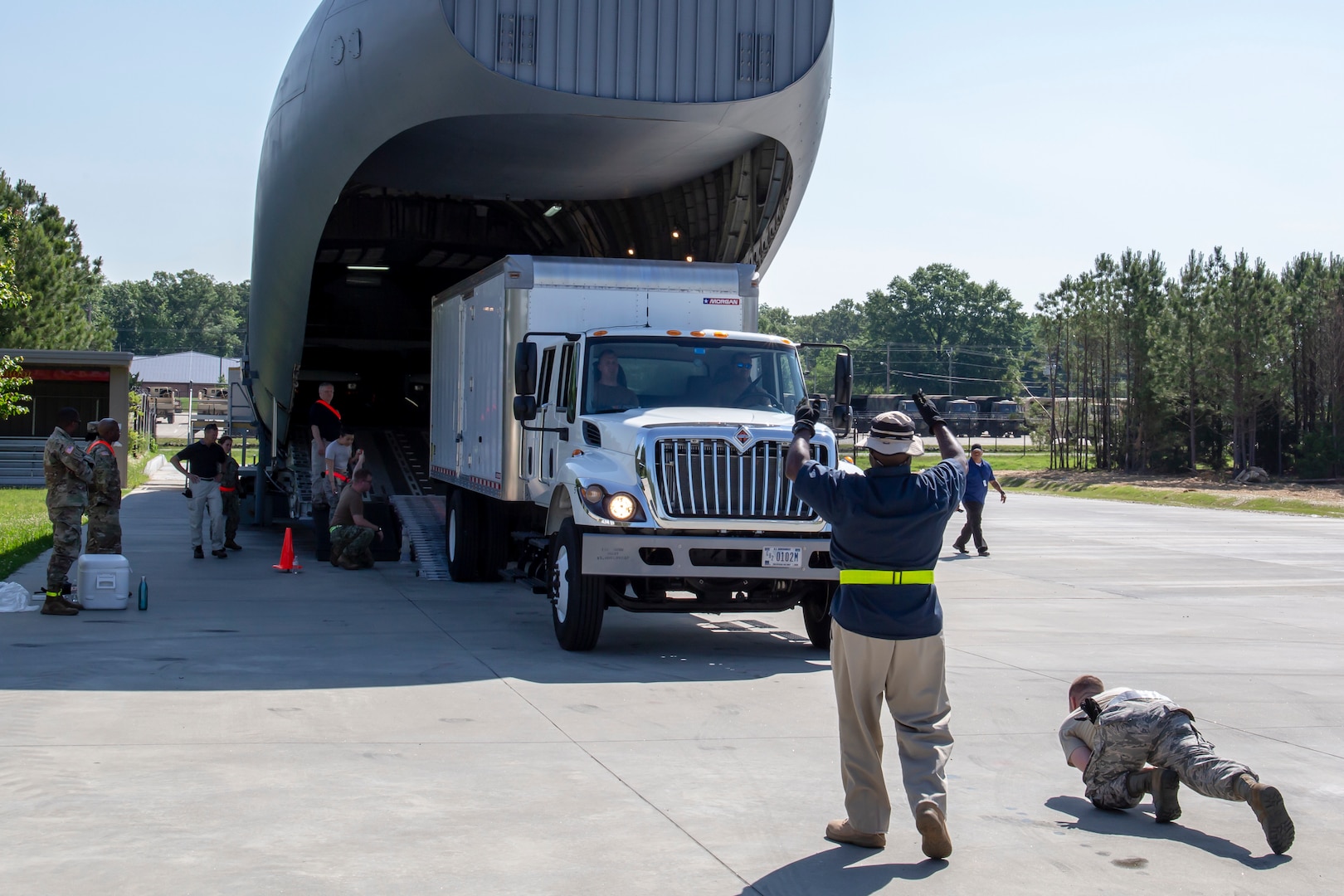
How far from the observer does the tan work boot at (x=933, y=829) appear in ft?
16.9

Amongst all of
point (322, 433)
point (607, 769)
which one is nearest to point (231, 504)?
point (322, 433)

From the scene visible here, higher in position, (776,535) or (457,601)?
(776,535)

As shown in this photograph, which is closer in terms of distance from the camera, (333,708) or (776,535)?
(333,708)

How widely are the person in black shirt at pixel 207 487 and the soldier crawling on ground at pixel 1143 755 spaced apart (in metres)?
14.1

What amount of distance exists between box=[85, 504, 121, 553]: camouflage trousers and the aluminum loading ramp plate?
3626mm

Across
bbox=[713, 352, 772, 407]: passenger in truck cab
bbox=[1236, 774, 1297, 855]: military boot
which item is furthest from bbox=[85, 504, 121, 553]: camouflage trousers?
bbox=[1236, 774, 1297, 855]: military boot

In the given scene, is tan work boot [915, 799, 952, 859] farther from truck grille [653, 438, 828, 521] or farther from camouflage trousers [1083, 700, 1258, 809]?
truck grille [653, 438, 828, 521]

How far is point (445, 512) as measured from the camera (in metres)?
16.6

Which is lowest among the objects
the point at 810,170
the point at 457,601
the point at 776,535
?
the point at 457,601

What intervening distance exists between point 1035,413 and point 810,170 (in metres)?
43.6

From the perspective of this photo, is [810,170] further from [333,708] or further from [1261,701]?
[333,708]

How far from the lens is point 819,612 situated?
10648mm

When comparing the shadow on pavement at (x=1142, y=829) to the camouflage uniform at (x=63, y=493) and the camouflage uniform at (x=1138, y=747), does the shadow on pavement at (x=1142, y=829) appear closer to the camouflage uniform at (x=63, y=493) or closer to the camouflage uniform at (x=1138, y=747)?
the camouflage uniform at (x=1138, y=747)

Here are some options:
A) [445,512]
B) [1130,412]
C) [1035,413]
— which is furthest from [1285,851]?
[1035,413]
